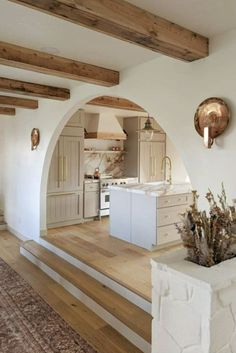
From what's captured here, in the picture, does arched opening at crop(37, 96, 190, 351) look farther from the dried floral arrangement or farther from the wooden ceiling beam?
the dried floral arrangement

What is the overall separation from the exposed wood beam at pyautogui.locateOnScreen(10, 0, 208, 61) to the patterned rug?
2605 millimetres

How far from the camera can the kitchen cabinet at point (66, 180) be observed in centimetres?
580

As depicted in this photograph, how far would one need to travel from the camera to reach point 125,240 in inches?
190

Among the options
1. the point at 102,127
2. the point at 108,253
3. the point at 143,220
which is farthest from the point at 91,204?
the point at 108,253

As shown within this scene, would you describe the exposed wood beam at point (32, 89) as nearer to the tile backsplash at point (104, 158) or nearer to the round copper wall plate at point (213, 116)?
the round copper wall plate at point (213, 116)

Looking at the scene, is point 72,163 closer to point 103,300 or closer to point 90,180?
point 90,180

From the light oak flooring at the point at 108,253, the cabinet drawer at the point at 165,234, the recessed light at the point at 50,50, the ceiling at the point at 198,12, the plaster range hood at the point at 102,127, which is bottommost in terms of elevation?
the light oak flooring at the point at 108,253

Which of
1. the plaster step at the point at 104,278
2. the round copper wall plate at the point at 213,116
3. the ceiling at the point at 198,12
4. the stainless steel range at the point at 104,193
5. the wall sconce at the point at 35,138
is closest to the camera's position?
the ceiling at the point at 198,12

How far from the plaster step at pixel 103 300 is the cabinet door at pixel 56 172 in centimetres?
162

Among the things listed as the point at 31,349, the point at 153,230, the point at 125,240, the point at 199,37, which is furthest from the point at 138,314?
the point at 199,37

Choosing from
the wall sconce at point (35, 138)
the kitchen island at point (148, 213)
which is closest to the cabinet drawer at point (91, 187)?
the kitchen island at point (148, 213)

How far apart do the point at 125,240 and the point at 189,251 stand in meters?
3.11

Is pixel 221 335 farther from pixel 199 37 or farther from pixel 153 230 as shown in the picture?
pixel 153 230

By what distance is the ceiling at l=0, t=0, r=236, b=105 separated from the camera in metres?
1.96
